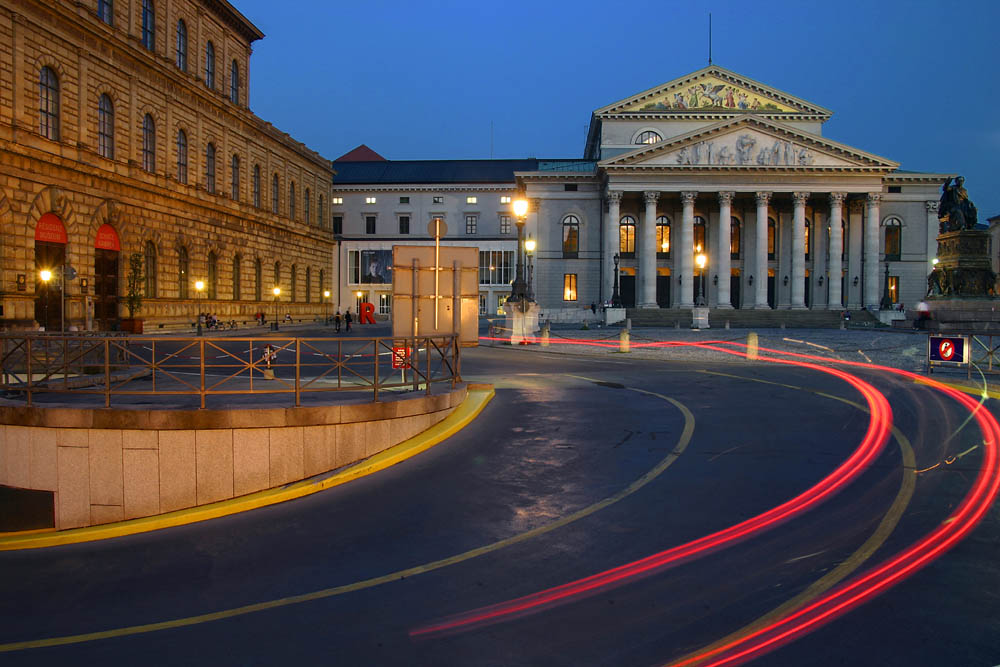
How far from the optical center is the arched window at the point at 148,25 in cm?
4219

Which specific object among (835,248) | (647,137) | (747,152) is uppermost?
(647,137)

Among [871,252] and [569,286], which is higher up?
[871,252]

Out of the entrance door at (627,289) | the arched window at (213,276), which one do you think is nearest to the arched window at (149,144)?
the arched window at (213,276)

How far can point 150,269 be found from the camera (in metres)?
43.2

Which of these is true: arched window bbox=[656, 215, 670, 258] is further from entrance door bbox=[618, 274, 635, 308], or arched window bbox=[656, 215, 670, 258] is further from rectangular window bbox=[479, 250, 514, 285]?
rectangular window bbox=[479, 250, 514, 285]

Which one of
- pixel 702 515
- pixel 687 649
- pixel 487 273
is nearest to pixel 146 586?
pixel 687 649

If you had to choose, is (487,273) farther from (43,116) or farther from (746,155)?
(43,116)

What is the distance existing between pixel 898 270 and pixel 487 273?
143 ft

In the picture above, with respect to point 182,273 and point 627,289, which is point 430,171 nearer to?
point 627,289

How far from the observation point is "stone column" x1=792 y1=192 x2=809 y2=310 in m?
58.4

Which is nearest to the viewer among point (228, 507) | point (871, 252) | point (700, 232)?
point (228, 507)

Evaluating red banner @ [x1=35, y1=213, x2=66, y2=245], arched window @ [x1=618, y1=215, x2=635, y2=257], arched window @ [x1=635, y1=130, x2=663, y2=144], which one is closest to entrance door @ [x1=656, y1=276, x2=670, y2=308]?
arched window @ [x1=618, y1=215, x2=635, y2=257]

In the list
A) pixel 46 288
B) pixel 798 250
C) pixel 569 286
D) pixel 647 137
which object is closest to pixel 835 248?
pixel 798 250

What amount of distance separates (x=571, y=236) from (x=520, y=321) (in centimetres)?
3052
